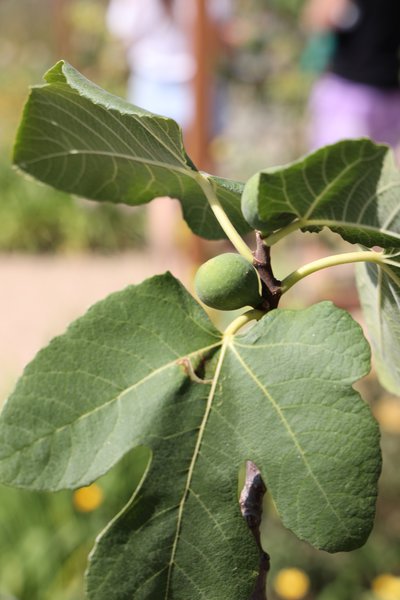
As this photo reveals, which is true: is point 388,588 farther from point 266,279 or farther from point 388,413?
point 266,279

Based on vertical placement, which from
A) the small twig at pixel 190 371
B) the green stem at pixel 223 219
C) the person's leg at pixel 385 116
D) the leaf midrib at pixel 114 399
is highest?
the green stem at pixel 223 219

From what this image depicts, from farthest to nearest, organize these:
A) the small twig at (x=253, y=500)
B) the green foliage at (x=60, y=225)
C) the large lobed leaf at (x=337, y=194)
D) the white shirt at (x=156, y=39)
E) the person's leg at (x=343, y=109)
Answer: the green foliage at (x=60, y=225)
the white shirt at (x=156, y=39)
the person's leg at (x=343, y=109)
the small twig at (x=253, y=500)
the large lobed leaf at (x=337, y=194)

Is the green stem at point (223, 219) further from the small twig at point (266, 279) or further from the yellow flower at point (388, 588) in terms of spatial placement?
the yellow flower at point (388, 588)

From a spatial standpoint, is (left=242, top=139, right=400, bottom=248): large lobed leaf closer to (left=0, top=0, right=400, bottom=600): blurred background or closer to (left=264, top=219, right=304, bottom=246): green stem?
(left=264, top=219, right=304, bottom=246): green stem

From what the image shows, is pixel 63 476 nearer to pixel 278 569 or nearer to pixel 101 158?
pixel 101 158

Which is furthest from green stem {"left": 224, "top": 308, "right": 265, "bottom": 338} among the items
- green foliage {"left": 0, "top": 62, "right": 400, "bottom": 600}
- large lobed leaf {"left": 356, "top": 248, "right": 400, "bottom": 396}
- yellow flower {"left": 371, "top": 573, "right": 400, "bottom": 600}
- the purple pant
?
the purple pant

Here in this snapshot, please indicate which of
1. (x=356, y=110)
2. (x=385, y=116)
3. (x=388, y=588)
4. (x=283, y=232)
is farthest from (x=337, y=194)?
(x=385, y=116)

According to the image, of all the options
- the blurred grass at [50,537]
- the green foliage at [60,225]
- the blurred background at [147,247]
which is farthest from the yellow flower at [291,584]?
the green foliage at [60,225]
